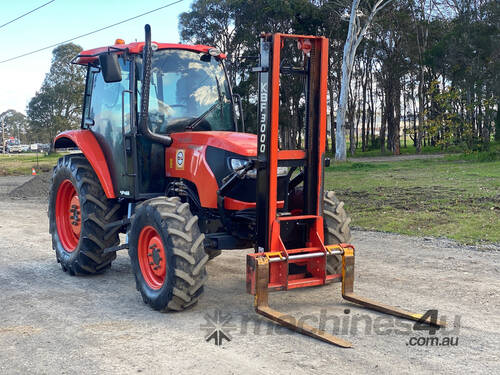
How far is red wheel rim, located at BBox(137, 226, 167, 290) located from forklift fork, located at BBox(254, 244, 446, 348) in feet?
Result: 3.36

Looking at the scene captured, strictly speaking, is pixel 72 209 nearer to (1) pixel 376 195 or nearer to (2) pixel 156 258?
(2) pixel 156 258

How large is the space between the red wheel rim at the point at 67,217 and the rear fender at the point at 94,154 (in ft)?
2.28

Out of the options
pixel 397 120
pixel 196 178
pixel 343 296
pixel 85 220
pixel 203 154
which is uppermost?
pixel 397 120

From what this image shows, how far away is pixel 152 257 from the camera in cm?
593

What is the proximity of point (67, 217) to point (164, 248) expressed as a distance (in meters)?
3.15

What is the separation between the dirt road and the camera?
4359 millimetres

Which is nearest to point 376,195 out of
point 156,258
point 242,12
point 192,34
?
point 156,258

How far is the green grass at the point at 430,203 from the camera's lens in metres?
10.1

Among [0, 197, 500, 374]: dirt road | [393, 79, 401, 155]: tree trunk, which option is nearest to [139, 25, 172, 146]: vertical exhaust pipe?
[0, 197, 500, 374]: dirt road

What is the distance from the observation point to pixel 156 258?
5863 mm

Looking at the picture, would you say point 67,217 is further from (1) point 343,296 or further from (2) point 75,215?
(1) point 343,296

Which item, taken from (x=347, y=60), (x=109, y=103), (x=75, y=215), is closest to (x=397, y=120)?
(x=347, y=60)

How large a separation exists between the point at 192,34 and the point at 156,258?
123ft

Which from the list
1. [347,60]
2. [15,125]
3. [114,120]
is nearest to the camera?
[114,120]
